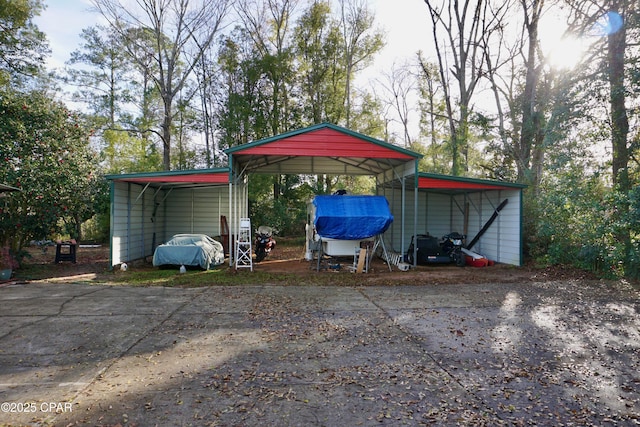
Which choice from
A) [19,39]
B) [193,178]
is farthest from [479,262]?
[19,39]

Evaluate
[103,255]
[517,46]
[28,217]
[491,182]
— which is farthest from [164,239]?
[517,46]

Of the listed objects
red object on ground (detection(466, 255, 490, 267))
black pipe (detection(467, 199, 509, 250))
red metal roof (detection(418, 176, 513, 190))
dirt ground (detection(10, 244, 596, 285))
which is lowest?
dirt ground (detection(10, 244, 596, 285))

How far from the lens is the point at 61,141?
1059cm

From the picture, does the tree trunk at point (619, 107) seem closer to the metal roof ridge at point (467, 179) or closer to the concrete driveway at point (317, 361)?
the metal roof ridge at point (467, 179)

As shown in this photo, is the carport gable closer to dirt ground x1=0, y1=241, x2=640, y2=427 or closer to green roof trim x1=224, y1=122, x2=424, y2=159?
green roof trim x1=224, y1=122, x2=424, y2=159

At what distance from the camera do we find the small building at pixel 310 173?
10.2 m

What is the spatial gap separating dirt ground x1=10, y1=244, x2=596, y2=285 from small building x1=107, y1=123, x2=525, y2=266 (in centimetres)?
94

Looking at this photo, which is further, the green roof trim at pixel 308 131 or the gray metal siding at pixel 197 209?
the gray metal siding at pixel 197 209

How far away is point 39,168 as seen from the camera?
9.78 metres

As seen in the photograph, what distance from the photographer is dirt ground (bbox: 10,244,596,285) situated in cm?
930

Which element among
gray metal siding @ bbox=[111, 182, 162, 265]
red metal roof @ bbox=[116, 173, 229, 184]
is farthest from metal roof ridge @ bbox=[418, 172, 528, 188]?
gray metal siding @ bbox=[111, 182, 162, 265]

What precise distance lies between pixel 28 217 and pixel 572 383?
12.1 m

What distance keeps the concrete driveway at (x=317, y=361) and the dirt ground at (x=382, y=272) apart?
230 cm

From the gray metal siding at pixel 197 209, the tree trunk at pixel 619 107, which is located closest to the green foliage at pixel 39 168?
the gray metal siding at pixel 197 209
